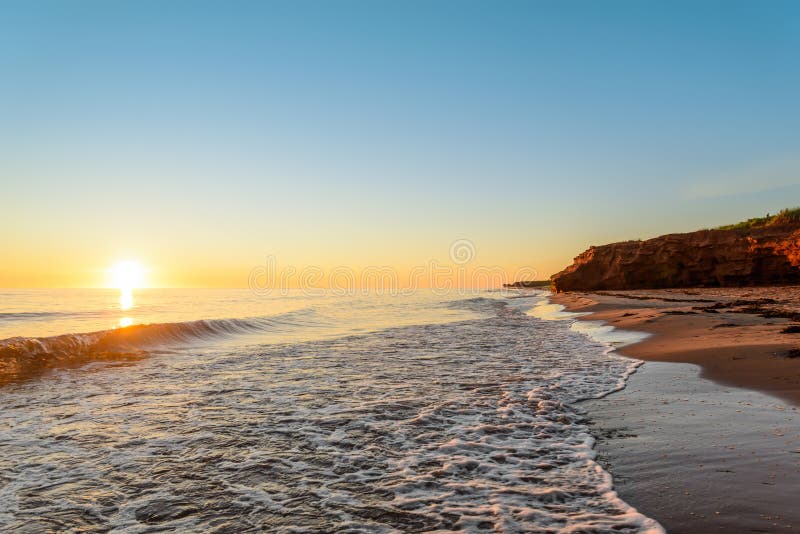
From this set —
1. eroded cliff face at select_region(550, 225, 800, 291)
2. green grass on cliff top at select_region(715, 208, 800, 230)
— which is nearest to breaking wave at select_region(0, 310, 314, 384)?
eroded cliff face at select_region(550, 225, 800, 291)

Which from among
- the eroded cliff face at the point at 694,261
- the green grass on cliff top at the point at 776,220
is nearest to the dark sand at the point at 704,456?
the eroded cliff face at the point at 694,261

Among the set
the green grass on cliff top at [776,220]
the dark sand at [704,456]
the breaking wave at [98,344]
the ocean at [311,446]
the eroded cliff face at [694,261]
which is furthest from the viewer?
the green grass on cliff top at [776,220]

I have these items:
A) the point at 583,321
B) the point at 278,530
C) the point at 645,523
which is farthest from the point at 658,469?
the point at 583,321

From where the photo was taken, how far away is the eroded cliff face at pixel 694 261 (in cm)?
3519

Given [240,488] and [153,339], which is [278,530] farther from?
[153,339]

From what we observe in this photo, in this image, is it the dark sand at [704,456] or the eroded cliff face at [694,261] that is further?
the eroded cliff face at [694,261]

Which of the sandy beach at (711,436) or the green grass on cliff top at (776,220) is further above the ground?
the green grass on cliff top at (776,220)

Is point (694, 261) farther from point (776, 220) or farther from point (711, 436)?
point (711, 436)

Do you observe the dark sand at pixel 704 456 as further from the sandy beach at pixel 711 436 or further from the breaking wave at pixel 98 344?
the breaking wave at pixel 98 344

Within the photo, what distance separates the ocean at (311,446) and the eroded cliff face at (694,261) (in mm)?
33088

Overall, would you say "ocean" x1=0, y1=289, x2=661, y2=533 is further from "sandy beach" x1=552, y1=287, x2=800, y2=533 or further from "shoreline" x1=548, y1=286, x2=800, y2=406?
"shoreline" x1=548, y1=286, x2=800, y2=406

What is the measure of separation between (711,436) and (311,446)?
187 inches

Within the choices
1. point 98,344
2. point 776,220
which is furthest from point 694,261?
point 98,344

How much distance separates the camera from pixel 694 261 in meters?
41.1
